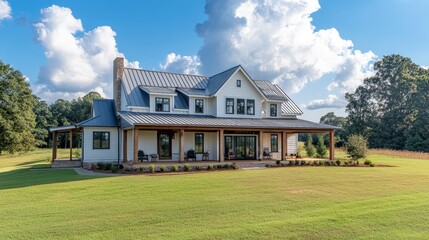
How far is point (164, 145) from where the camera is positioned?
24.1 meters

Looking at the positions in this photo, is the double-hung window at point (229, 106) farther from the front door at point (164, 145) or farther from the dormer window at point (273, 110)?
the front door at point (164, 145)

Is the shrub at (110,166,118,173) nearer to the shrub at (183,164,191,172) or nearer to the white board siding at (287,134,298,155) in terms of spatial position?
the shrub at (183,164,191,172)

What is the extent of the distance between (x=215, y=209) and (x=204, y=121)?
13532mm

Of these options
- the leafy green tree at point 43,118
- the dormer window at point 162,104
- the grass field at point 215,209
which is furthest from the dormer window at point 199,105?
the leafy green tree at point 43,118

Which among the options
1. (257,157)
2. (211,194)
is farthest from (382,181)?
(257,157)

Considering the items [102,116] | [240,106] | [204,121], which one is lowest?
[204,121]

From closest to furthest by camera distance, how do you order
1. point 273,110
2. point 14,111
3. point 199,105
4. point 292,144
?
1. point 199,105
2. point 273,110
3. point 292,144
4. point 14,111

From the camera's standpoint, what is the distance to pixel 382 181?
1474cm

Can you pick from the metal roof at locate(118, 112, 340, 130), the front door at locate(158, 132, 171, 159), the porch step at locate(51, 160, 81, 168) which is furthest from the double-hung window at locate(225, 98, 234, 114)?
the porch step at locate(51, 160, 81, 168)

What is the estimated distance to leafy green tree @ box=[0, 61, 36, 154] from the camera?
42188 mm

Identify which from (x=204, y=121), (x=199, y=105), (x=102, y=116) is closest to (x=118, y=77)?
(x=102, y=116)

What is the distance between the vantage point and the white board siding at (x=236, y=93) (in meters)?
25.7

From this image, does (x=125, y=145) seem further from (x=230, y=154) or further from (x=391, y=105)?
(x=391, y=105)

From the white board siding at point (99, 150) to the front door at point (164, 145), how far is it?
9.45 feet
